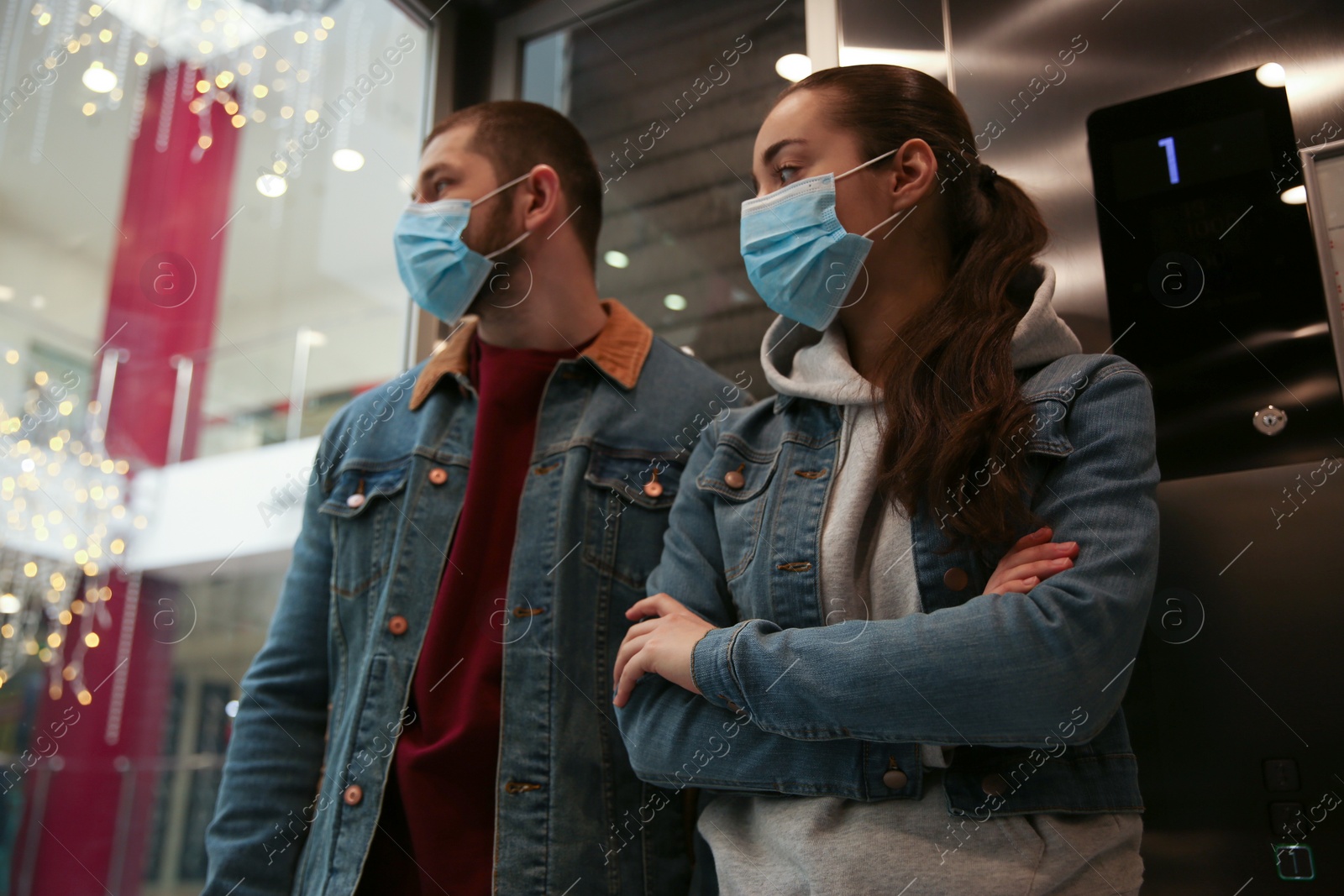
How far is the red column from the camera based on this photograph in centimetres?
347

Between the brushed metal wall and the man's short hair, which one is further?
the man's short hair

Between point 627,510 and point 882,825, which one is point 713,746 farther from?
point 627,510

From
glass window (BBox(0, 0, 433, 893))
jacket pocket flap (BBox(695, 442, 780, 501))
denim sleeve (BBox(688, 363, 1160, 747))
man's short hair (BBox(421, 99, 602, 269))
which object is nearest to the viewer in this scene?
denim sleeve (BBox(688, 363, 1160, 747))

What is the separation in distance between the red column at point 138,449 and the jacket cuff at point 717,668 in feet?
9.59

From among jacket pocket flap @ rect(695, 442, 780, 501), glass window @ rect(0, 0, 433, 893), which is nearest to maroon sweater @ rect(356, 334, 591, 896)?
jacket pocket flap @ rect(695, 442, 780, 501)

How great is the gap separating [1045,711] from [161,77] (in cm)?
384

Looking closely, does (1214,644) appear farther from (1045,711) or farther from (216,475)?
(216,475)

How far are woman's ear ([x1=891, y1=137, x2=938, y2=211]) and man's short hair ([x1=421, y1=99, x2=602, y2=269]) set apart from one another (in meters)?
0.72

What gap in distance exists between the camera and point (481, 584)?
162 cm

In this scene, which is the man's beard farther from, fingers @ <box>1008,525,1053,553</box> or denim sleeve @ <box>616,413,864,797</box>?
fingers @ <box>1008,525,1053,553</box>

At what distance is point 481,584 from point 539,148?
2.84 feet

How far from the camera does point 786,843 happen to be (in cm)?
113

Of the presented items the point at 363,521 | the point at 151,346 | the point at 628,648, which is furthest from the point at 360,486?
the point at 151,346

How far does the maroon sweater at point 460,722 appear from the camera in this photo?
4.80ft
